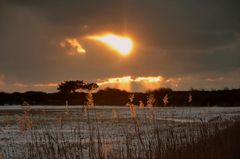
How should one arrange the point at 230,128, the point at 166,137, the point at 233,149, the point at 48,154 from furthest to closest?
the point at 230,128 → the point at 233,149 → the point at 166,137 → the point at 48,154

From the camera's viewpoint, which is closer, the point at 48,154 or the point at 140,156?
the point at 48,154

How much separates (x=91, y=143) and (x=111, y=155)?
498 millimetres

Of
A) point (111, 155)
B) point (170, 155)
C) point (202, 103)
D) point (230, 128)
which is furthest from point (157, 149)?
point (202, 103)

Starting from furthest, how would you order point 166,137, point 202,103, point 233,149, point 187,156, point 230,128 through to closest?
point 202,103
point 230,128
point 233,149
point 166,137
point 187,156

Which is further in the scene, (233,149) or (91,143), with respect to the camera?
(233,149)

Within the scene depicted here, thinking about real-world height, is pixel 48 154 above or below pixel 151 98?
below

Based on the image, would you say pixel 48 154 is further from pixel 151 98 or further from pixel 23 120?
pixel 151 98

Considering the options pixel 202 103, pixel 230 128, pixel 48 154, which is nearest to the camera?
pixel 48 154

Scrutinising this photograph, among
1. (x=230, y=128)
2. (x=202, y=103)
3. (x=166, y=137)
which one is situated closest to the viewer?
(x=166, y=137)

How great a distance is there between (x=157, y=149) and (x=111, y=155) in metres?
1.14

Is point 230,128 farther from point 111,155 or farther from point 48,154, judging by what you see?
point 48,154

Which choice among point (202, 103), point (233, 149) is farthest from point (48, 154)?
point (202, 103)

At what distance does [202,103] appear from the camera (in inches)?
2442

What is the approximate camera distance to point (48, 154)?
29.7 feet
